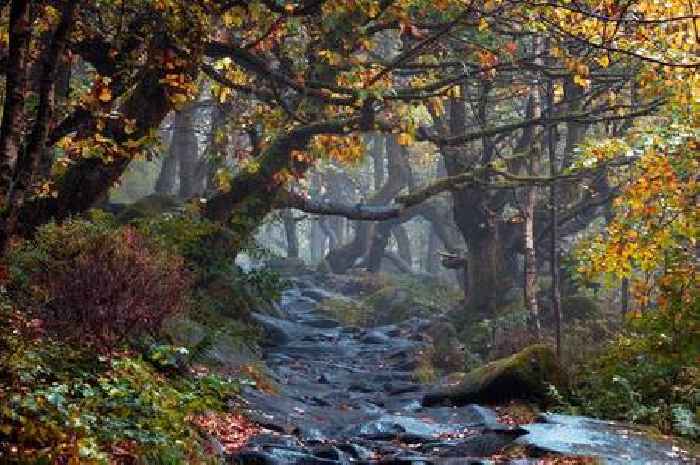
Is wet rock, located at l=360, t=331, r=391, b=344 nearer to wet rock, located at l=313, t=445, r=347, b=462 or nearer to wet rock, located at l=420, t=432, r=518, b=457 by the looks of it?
wet rock, located at l=420, t=432, r=518, b=457

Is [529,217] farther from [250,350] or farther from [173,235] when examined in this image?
[173,235]

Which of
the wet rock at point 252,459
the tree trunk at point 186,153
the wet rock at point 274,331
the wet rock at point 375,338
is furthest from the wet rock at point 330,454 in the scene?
the tree trunk at point 186,153

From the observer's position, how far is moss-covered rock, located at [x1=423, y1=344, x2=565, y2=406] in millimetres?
12133

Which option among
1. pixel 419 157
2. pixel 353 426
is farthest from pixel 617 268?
pixel 419 157

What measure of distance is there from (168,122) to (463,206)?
22.1m

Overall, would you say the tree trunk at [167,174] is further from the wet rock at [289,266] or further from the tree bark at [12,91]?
the tree bark at [12,91]

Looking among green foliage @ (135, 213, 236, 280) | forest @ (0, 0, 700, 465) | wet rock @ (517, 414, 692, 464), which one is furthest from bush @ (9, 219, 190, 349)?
wet rock @ (517, 414, 692, 464)

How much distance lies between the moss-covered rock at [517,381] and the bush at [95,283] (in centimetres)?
521

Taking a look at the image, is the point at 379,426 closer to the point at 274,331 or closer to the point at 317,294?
the point at 274,331

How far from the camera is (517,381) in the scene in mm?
12133

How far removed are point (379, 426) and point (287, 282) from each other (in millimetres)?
8669

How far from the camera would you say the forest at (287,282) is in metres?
6.36

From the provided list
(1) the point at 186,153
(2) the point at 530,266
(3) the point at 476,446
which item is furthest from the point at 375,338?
(3) the point at 476,446

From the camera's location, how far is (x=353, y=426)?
425 inches
